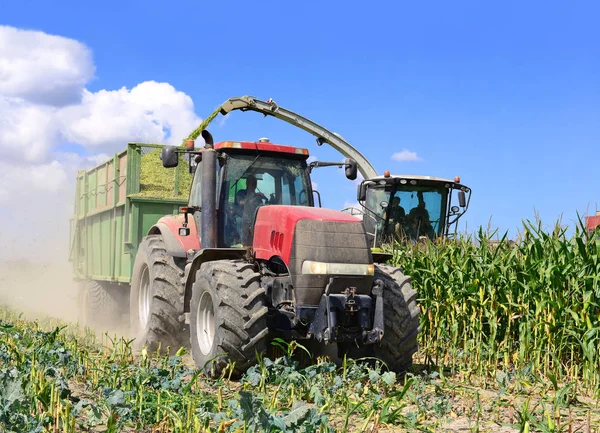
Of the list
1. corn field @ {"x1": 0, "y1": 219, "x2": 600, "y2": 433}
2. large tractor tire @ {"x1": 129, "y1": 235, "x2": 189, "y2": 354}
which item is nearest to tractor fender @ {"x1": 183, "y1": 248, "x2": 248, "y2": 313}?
large tractor tire @ {"x1": 129, "y1": 235, "x2": 189, "y2": 354}

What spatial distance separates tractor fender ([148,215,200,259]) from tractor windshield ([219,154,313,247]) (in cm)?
69

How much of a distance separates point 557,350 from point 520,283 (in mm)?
768

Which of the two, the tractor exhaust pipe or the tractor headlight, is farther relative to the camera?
the tractor exhaust pipe

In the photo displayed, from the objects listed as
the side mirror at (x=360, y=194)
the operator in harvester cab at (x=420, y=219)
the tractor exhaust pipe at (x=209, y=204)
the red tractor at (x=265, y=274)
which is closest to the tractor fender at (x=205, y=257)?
the red tractor at (x=265, y=274)

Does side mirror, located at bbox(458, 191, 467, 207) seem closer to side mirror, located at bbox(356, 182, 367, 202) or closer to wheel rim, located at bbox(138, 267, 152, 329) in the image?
side mirror, located at bbox(356, 182, 367, 202)

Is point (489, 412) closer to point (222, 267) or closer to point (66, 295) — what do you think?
point (222, 267)

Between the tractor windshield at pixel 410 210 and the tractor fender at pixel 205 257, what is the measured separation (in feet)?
18.0

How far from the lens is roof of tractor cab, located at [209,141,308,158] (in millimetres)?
6910

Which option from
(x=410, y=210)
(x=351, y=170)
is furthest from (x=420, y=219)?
(x=351, y=170)

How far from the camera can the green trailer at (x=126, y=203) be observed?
9883mm

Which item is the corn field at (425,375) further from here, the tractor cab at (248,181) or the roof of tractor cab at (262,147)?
the roof of tractor cab at (262,147)

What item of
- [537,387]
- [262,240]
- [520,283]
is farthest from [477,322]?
[262,240]

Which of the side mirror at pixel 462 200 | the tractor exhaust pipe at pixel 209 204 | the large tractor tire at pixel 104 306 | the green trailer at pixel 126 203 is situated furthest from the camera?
the side mirror at pixel 462 200

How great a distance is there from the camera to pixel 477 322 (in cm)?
735
